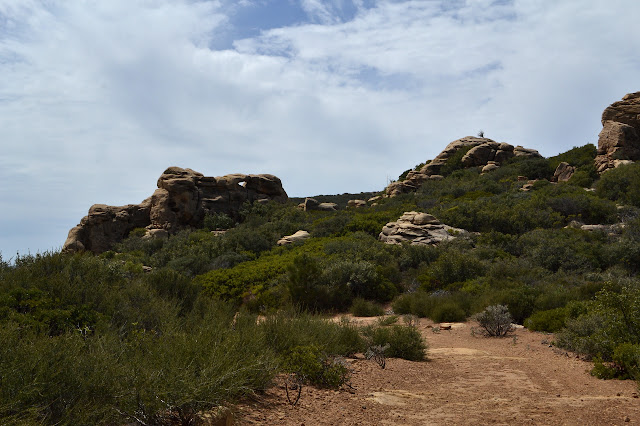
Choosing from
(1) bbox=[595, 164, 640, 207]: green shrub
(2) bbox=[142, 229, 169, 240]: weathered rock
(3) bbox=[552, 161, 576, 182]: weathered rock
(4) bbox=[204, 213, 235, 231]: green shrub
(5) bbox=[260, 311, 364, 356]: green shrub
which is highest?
(3) bbox=[552, 161, 576, 182]: weathered rock

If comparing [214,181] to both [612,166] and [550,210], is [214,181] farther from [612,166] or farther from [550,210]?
[612,166]

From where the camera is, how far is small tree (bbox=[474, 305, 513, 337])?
12.3 meters

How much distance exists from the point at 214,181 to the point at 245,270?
722 inches

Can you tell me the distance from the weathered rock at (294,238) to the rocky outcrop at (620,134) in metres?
24.1

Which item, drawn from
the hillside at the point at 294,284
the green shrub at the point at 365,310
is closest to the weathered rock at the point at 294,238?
the hillside at the point at 294,284

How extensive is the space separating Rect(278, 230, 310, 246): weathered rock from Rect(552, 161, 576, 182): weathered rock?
23.0 m

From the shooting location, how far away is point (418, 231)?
25672 mm

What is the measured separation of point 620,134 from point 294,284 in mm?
32664

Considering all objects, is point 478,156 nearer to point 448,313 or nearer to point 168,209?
point 168,209

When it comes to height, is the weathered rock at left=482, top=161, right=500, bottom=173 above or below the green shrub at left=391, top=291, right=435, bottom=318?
above

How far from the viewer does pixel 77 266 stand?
27.8 feet

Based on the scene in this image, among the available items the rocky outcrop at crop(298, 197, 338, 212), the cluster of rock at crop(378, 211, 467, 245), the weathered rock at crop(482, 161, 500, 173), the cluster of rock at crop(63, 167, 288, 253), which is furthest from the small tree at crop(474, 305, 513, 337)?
the weathered rock at crop(482, 161, 500, 173)

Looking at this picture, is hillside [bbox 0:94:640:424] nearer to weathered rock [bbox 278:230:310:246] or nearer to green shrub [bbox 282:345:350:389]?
green shrub [bbox 282:345:350:389]

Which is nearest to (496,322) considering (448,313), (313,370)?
(448,313)
